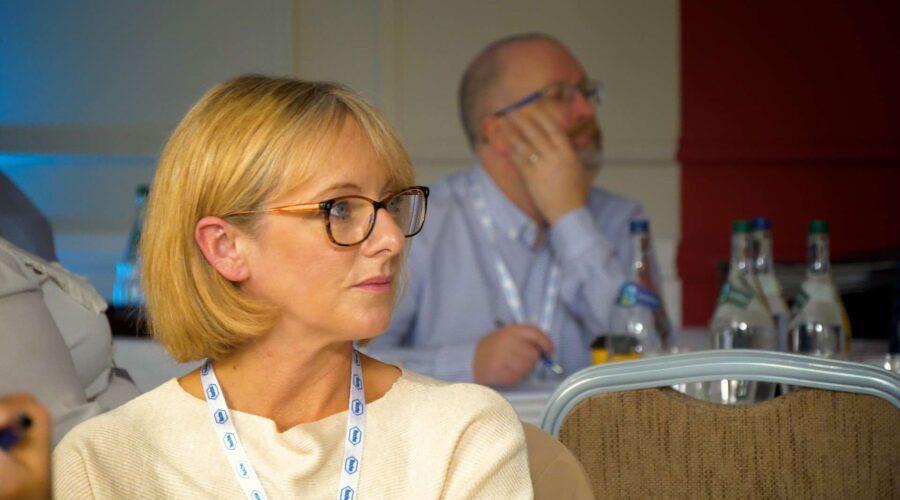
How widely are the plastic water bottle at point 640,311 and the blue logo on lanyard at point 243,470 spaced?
129cm

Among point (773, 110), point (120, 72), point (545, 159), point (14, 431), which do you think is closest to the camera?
point (14, 431)

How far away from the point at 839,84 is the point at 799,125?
22cm

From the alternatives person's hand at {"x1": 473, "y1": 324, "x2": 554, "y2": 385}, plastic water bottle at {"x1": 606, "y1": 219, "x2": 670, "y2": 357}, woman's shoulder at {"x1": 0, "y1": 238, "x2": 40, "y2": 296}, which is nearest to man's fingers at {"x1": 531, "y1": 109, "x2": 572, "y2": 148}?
plastic water bottle at {"x1": 606, "y1": 219, "x2": 670, "y2": 357}

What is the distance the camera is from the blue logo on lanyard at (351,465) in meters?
1.13

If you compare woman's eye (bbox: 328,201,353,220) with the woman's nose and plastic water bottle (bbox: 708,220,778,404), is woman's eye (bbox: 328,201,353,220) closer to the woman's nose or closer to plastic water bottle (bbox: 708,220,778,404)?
the woman's nose

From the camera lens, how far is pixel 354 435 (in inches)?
45.3

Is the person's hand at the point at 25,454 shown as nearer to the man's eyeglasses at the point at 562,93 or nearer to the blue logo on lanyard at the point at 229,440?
the blue logo on lanyard at the point at 229,440

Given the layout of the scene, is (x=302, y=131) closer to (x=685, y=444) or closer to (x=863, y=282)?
(x=685, y=444)

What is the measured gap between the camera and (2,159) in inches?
163

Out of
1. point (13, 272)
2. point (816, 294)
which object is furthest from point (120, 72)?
point (13, 272)

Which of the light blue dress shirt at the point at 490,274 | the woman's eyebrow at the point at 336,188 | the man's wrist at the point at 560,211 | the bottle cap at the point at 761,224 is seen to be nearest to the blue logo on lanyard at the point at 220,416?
the woman's eyebrow at the point at 336,188

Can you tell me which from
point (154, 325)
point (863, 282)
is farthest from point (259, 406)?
point (863, 282)

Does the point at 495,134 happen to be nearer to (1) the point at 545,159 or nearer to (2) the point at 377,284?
(1) the point at 545,159

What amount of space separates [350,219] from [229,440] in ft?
0.80
